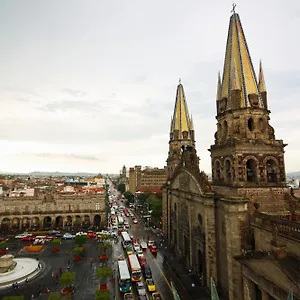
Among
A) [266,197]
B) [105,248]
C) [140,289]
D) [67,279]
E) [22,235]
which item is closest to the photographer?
[266,197]

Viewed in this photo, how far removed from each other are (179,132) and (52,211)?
39.5 meters

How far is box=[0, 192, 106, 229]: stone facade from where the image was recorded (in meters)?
70.3

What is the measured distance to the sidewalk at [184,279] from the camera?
104 feet

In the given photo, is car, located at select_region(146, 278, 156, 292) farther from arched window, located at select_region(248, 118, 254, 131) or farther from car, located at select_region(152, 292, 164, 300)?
arched window, located at select_region(248, 118, 254, 131)

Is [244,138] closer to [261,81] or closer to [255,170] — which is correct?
[255,170]

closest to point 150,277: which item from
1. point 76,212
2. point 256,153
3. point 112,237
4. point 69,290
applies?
point 69,290

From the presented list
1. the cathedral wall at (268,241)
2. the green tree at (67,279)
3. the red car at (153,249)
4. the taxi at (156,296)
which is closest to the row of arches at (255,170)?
the cathedral wall at (268,241)

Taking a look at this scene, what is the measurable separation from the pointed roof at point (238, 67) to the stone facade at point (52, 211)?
50.9 meters

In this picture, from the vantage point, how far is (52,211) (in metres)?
71.9

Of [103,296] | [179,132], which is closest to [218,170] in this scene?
[103,296]

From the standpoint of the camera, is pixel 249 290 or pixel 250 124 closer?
pixel 249 290

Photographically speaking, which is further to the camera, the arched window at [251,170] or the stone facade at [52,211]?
the stone facade at [52,211]

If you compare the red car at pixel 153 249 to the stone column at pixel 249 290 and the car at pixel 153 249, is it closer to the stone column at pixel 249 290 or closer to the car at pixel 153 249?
the car at pixel 153 249

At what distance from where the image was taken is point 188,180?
41.5m
